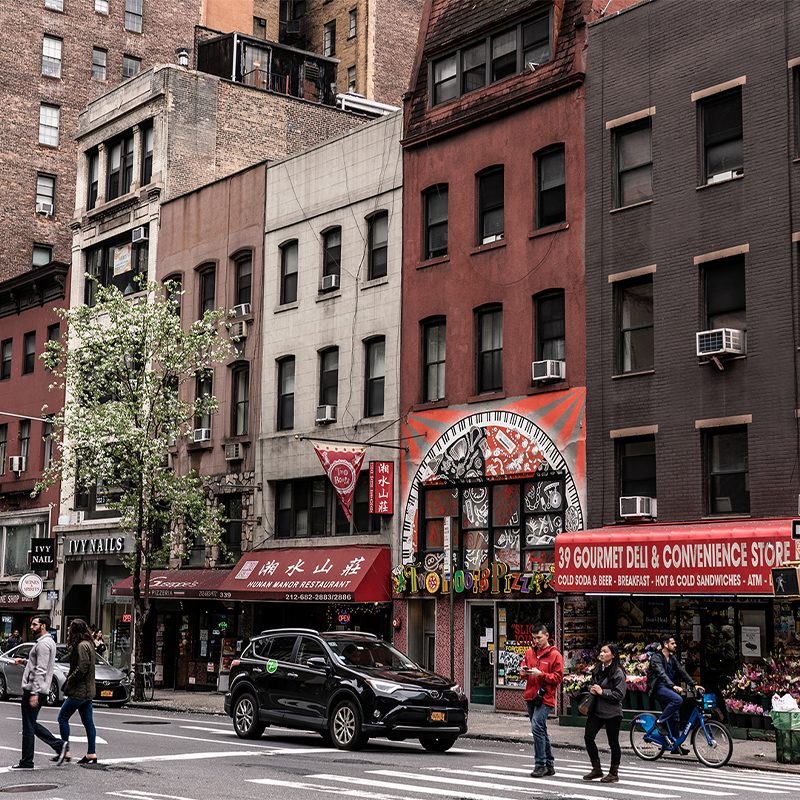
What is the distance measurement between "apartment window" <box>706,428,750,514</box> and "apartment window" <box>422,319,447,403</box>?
26.1 feet

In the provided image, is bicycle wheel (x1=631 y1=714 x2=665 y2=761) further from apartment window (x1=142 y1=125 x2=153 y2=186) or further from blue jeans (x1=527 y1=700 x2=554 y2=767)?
apartment window (x1=142 y1=125 x2=153 y2=186)

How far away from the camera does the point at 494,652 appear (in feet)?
90.6

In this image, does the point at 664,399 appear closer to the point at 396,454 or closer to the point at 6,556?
the point at 396,454

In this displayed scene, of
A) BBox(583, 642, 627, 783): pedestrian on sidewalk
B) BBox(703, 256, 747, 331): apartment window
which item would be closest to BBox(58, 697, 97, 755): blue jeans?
BBox(583, 642, 627, 783): pedestrian on sidewalk

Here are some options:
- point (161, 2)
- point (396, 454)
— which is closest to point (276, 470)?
point (396, 454)

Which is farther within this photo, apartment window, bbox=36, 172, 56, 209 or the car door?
apartment window, bbox=36, 172, 56, 209

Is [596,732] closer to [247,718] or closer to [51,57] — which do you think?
[247,718]

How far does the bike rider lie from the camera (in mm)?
17750

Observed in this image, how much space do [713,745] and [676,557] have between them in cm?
535

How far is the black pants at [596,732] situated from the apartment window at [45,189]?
46320 millimetres

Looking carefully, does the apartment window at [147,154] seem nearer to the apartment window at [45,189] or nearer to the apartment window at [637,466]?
the apartment window at [45,189]

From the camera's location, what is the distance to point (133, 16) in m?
61.2

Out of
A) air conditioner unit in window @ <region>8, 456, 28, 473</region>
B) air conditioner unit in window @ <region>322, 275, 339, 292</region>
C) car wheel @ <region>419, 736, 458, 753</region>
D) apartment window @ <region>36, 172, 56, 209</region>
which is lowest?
car wheel @ <region>419, 736, 458, 753</region>

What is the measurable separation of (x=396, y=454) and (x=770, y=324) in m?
10.8
